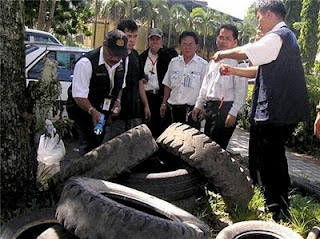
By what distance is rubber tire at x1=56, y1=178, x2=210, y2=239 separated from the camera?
2.61 metres

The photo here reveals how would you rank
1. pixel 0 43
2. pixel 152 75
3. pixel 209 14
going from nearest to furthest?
pixel 0 43, pixel 152 75, pixel 209 14

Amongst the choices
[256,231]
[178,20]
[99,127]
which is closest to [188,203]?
[256,231]

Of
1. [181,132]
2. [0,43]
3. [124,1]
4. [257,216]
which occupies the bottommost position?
[257,216]

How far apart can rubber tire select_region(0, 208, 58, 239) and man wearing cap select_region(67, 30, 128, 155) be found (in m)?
1.00

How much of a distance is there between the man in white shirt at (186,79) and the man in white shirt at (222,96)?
28 centimetres

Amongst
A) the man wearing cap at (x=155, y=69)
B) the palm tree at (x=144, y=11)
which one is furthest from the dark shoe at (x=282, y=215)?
the palm tree at (x=144, y=11)

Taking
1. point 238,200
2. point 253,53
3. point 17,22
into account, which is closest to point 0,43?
point 17,22

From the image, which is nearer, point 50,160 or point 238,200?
point 238,200

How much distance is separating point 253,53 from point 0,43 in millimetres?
1970

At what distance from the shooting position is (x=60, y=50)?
8320mm

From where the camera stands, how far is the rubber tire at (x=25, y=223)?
121 inches

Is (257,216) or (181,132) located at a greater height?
(181,132)

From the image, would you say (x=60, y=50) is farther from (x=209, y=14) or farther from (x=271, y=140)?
(x=209, y=14)

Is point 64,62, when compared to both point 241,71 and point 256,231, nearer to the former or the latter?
point 241,71
